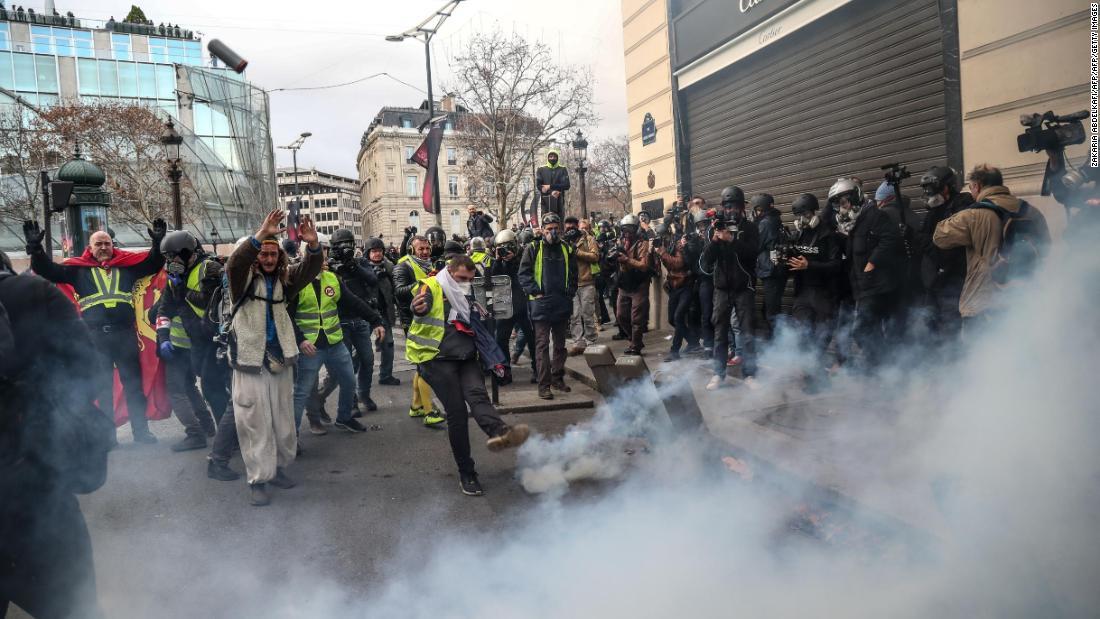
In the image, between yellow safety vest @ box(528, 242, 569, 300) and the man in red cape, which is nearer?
the man in red cape

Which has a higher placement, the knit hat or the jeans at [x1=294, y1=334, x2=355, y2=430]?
the knit hat

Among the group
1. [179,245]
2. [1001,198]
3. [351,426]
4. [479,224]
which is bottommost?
[351,426]

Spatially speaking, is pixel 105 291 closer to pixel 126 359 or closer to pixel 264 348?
pixel 126 359

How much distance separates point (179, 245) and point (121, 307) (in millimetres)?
855

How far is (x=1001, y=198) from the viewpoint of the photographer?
527 centimetres

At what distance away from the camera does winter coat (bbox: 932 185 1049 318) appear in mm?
5219

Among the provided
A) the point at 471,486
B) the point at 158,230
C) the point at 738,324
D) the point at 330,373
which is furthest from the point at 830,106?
the point at 158,230

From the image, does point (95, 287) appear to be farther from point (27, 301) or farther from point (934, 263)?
point (934, 263)

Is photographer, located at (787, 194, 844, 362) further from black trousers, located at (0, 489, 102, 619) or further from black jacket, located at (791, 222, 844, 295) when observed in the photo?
black trousers, located at (0, 489, 102, 619)

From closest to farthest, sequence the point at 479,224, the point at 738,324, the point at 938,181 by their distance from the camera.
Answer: the point at 938,181
the point at 738,324
the point at 479,224

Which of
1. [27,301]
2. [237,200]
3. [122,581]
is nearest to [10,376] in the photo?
[27,301]

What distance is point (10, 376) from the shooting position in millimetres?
2359

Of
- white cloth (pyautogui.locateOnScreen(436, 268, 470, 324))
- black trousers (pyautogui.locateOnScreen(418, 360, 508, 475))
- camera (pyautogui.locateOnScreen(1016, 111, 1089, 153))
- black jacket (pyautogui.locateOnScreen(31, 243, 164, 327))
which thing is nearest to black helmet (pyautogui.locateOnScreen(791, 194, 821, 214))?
camera (pyautogui.locateOnScreen(1016, 111, 1089, 153))

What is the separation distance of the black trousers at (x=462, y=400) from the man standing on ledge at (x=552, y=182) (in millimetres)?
5080
